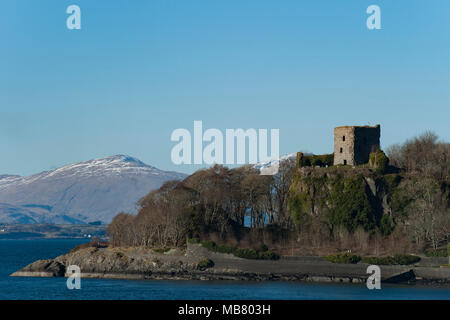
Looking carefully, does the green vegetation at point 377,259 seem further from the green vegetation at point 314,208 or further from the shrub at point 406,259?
the green vegetation at point 314,208

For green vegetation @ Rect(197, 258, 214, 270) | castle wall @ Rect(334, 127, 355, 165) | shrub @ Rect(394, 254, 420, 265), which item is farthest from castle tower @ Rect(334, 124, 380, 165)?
green vegetation @ Rect(197, 258, 214, 270)

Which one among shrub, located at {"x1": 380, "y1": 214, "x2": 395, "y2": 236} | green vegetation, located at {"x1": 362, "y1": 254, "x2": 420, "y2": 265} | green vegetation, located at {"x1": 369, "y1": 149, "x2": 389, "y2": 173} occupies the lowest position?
green vegetation, located at {"x1": 362, "y1": 254, "x2": 420, "y2": 265}

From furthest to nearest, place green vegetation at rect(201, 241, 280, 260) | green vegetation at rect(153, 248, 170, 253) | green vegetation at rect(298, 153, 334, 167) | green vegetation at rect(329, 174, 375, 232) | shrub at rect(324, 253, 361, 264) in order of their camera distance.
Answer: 1. green vegetation at rect(298, 153, 334, 167)
2. green vegetation at rect(153, 248, 170, 253)
3. green vegetation at rect(329, 174, 375, 232)
4. green vegetation at rect(201, 241, 280, 260)
5. shrub at rect(324, 253, 361, 264)

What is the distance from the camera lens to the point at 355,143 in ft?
395

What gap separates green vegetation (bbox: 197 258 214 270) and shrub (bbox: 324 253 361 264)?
1488 cm

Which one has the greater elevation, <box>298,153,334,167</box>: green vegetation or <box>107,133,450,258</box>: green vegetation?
<box>298,153,334,167</box>: green vegetation

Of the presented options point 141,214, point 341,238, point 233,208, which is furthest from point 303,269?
point 141,214

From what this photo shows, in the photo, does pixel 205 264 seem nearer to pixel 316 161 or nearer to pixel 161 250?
pixel 161 250

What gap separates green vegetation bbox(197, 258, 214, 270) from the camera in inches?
4261

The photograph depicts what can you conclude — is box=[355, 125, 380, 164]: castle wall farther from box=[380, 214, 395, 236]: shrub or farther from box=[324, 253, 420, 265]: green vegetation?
box=[324, 253, 420, 265]: green vegetation

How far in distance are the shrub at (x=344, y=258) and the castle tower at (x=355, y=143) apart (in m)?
19.7

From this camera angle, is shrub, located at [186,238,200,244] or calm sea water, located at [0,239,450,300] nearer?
calm sea water, located at [0,239,450,300]

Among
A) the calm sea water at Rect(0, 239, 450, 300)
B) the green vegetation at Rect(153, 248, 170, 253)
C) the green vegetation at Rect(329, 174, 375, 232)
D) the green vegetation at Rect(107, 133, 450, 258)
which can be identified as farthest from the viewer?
the green vegetation at Rect(153, 248, 170, 253)

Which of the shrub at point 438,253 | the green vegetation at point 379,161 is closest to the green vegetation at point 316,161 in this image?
the green vegetation at point 379,161
